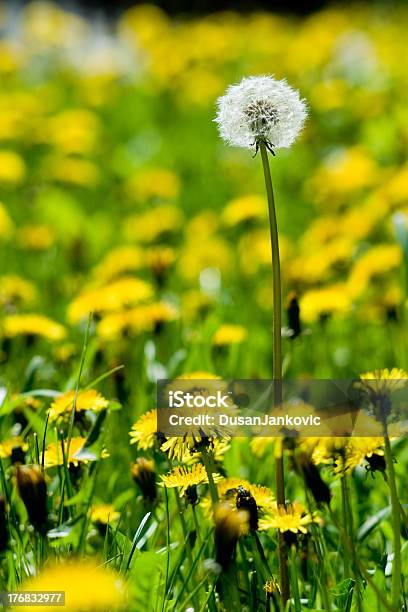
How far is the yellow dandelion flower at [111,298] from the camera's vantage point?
4.99 feet

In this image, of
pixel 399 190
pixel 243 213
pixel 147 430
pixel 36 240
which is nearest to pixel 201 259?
pixel 243 213

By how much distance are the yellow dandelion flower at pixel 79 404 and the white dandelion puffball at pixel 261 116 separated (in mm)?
355

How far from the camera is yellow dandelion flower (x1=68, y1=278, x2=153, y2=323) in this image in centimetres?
152

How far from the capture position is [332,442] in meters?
0.78

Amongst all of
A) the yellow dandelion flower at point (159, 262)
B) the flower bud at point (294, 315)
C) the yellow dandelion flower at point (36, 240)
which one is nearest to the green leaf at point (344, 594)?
the flower bud at point (294, 315)

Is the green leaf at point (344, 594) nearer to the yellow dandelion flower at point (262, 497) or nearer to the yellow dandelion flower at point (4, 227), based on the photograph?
the yellow dandelion flower at point (262, 497)

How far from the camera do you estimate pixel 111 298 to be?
1.54 m

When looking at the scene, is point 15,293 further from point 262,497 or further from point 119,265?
point 262,497

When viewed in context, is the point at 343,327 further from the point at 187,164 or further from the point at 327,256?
the point at 187,164

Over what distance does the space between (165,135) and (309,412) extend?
119 inches

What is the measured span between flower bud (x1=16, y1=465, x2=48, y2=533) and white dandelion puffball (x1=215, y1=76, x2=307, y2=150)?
338 millimetres

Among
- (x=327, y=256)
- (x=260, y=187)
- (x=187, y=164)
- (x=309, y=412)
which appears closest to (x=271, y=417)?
(x=309, y=412)

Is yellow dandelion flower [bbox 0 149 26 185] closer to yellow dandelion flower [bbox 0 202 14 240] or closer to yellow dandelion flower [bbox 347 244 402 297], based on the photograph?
yellow dandelion flower [bbox 0 202 14 240]

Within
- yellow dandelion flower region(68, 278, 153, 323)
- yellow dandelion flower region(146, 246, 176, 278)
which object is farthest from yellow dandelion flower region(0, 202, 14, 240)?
yellow dandelion flower region(68, 278, 153, 323)
